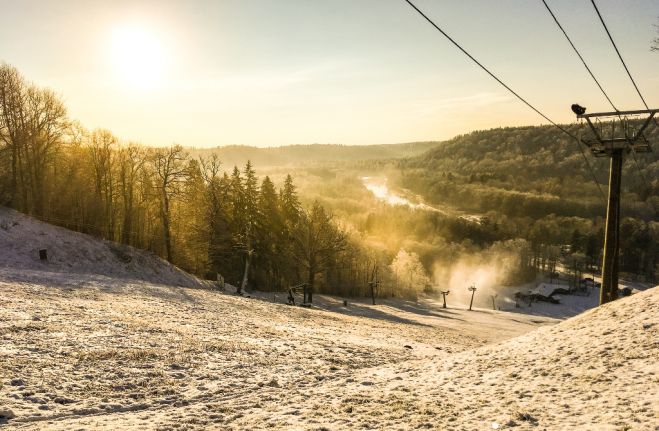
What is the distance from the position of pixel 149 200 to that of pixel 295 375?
53.0m

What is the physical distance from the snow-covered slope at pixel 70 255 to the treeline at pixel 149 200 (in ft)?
29.4

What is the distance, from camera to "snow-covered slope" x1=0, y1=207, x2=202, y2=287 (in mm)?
31625

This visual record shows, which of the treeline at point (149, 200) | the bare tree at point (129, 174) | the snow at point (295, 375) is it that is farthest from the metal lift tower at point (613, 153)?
the bare tree at point (129, 174)

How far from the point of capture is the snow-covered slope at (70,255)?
104 feet

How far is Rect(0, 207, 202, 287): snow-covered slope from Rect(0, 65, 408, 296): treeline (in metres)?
8.96

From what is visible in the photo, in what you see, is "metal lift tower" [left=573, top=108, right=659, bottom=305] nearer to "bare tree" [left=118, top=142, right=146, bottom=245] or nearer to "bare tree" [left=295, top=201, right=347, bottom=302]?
"bare tree" [left=295, top=201, right=347, bottom=302]

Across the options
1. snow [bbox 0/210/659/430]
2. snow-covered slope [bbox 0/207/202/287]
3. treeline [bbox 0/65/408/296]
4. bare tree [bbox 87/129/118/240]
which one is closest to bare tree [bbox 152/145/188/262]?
treeline [bbox 0/65/408/296]

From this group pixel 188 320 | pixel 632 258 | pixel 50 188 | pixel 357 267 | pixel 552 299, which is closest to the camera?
pixel 188 320

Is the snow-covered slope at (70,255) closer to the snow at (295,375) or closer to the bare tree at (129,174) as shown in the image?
the snow at (295,375)

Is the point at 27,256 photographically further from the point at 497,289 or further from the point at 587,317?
the point at 497,289

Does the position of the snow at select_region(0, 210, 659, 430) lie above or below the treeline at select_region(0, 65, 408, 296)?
below

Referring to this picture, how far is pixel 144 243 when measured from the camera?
2259 inches

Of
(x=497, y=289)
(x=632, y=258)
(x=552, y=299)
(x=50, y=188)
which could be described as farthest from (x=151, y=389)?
(x=632, y=258)

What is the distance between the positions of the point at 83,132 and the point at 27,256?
1138 inches
